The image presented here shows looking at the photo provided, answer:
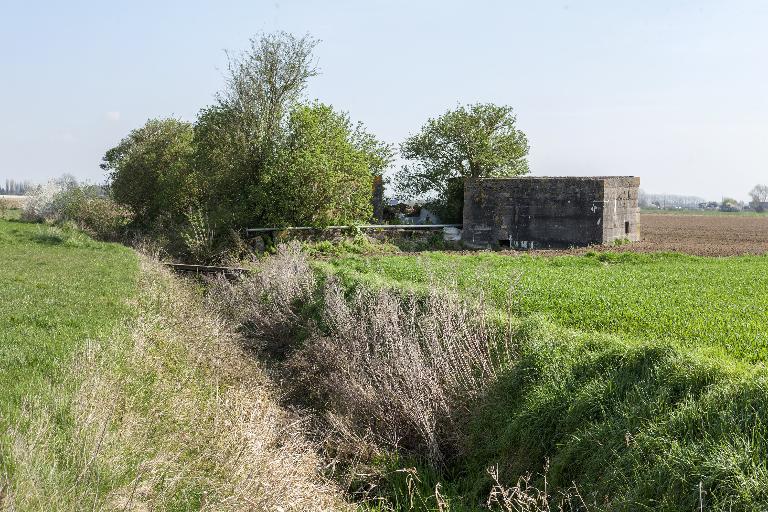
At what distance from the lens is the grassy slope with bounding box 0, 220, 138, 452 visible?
7.76m

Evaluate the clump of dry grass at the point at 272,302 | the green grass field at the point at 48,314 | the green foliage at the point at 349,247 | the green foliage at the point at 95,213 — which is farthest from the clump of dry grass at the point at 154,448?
the green foliage at the point at 95,213

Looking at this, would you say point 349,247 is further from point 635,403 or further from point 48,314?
point 635,403

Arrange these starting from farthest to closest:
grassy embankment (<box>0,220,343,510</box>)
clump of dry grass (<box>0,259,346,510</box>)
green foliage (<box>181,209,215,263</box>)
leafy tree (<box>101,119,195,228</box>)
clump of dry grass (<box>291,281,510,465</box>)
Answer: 1. leafy tree (<box>101,119,195,228</box>)
2. green foliage (<box>181,209,215,263</box>)
3. clump of dry grass (<box>291,281,510,465</box>)
4. grassy embankment (<box>0,220,343,510</box>)
5. clump of dry grass (<box>0,259,346,510</box>)

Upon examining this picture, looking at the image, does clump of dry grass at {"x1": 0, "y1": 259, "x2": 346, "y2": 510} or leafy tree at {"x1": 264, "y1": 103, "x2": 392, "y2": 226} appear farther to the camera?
leafy tree at {"x1": 264, "y1": 103, "x2": 392, "y2": 226}

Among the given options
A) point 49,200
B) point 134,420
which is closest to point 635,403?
point 134,420

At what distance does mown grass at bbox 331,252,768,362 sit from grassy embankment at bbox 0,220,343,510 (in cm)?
363

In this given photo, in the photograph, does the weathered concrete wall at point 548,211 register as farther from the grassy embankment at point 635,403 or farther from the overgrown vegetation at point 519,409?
the grassy embankment at point 635,403

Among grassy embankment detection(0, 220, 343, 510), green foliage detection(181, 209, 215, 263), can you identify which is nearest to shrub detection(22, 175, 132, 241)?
green foliage detection(181, 209, 215, 263)

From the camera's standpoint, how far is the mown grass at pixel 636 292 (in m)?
9.40

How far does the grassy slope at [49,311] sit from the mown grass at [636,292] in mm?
5037

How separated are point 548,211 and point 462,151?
20.0 ft

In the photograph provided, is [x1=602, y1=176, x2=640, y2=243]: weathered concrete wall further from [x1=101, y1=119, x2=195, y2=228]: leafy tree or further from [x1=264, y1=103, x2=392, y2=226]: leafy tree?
[x1=101, y1=119, x2=195, y2=228]: leafy tree

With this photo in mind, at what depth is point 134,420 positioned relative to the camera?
740 centimetres

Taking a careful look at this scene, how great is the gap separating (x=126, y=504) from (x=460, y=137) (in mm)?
27493
